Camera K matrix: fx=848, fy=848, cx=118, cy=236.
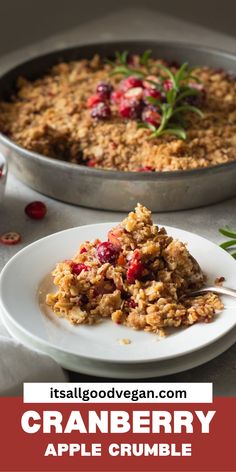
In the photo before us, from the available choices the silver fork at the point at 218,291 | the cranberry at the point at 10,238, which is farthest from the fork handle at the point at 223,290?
the cranberry at the point at 10,238

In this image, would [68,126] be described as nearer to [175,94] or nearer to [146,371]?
[175,94]

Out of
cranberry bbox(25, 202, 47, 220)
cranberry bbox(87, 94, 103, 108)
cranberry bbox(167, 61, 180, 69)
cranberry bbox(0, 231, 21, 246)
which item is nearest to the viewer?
cranberry bbox(0, 231, 21, 246)

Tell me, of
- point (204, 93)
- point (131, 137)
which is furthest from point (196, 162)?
point (204, 93)

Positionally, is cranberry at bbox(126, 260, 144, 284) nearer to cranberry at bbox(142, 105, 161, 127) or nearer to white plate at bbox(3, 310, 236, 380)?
white plate at bbox(3, 310, 236, 380)

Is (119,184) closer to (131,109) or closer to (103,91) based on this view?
(131,109)

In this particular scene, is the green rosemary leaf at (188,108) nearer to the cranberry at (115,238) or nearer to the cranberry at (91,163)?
the cranberry at (91,163)

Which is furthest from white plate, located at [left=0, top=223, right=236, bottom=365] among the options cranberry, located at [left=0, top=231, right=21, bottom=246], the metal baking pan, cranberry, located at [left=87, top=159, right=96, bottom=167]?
cranberry, located at [left=87, top=159, right=96, bottom=167]

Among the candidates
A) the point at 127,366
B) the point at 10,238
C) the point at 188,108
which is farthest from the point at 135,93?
the point at 127,366
